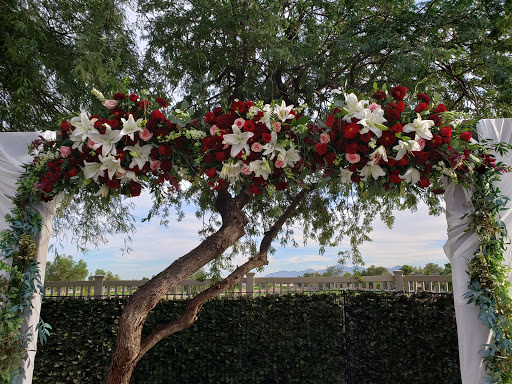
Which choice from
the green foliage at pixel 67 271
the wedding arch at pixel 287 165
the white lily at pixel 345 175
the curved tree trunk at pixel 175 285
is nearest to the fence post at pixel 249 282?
the curved tree trunk at pixel 175 285

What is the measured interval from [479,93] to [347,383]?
3497 mm

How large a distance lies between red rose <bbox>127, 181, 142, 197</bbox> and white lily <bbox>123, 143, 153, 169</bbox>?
223 mm

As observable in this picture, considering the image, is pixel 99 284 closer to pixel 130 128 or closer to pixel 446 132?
pixel 130 128

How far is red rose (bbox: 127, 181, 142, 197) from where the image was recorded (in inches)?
99.5

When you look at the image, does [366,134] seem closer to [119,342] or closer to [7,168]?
[7,168]

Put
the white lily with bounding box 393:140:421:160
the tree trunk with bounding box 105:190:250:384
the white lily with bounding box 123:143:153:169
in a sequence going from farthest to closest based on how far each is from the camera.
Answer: the tree trunk with bounding box 105:190:250:384, the white lily with bounding box 123:143:153:169, the white lily with bounding box 393:140:421:160

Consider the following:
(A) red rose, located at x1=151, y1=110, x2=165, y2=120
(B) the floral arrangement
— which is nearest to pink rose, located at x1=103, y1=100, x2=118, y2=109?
(B) the floral arrangement

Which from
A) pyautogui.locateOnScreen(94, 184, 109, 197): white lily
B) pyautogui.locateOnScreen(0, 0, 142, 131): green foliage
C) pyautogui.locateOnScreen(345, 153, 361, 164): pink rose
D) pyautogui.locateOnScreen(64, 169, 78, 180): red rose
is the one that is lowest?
pyautogui.locateOnScreen(94, 184, 109, 197): white lily

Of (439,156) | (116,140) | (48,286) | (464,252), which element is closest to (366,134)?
(439,156)

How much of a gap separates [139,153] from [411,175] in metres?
1.47

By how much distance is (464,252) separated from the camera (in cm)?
232

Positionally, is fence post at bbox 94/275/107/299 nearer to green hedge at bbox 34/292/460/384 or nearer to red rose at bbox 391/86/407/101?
green hedge at bbox 34/292/460/384

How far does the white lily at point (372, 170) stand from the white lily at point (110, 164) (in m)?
1.30

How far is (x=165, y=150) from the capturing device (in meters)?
2.33
